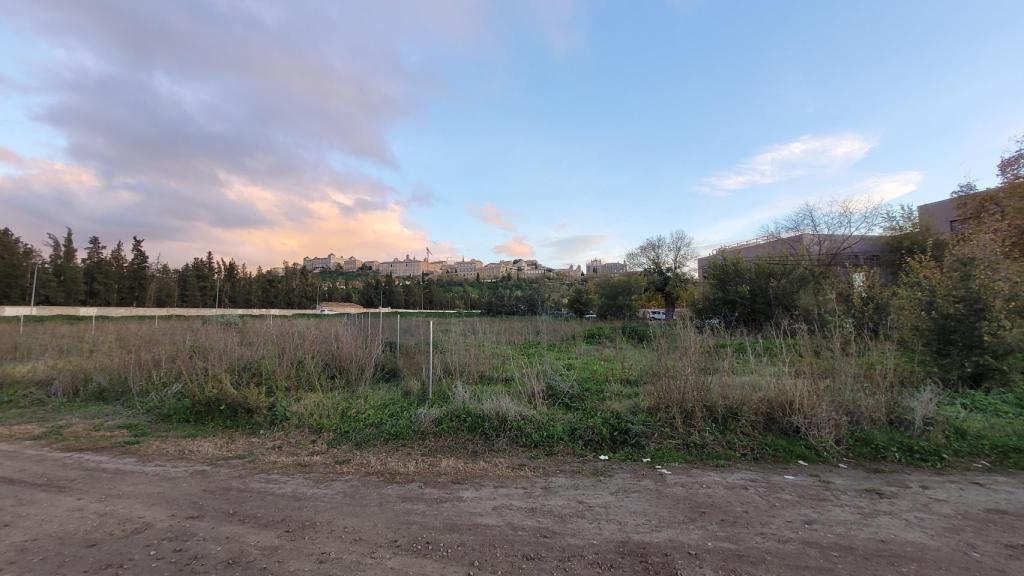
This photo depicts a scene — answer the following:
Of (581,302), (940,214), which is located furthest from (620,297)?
(940,214)

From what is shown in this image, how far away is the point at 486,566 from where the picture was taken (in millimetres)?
3104

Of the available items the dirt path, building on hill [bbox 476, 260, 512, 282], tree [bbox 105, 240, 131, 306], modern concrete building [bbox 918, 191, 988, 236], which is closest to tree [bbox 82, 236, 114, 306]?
tree [bbox 105, 240, 131, 306]

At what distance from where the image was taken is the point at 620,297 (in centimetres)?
4678

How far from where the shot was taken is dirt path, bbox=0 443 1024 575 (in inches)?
124

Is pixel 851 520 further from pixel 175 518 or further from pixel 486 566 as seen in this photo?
pixel 175 518

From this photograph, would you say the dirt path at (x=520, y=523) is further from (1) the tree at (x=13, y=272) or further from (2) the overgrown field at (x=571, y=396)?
(1) the tree at (x=13, y=272)

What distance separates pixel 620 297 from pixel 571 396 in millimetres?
40709

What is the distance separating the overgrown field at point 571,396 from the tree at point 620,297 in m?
37.3

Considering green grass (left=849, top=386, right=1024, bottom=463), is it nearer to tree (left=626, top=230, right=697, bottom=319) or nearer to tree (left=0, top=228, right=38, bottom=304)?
tree (left=626, top=230, right=697, bottom=319)

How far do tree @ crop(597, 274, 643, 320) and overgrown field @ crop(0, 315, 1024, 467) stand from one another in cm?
3733

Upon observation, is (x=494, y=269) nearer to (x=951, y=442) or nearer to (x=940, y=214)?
(x=940, y=214)

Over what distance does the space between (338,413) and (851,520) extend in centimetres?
656

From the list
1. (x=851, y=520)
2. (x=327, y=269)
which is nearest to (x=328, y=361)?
(x=851, y=520)

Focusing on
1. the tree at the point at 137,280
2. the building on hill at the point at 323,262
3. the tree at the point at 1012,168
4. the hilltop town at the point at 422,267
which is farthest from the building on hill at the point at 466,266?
the tree at the point at 1012,168
